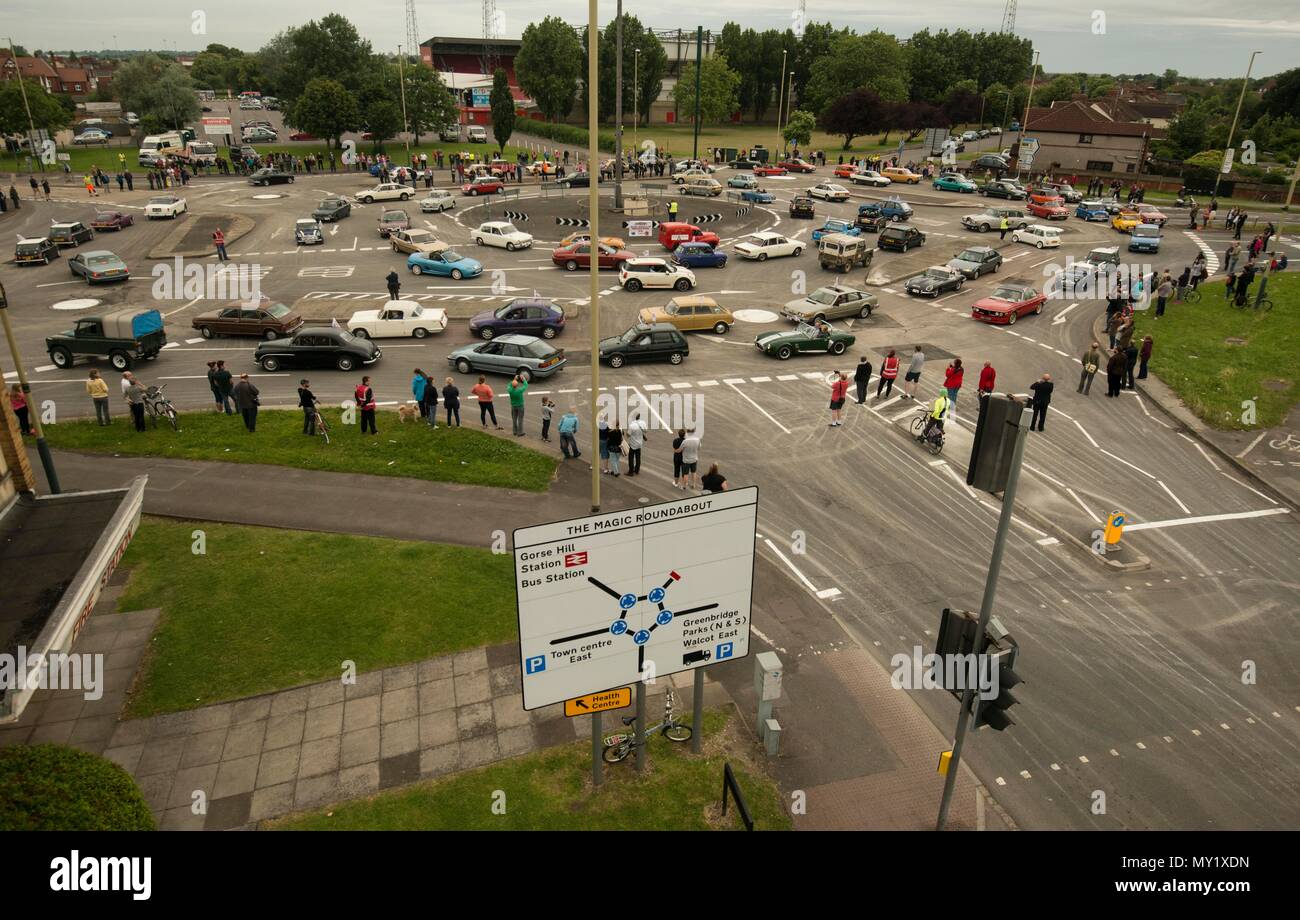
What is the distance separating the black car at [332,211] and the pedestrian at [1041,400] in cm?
4600

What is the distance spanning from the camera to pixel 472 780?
11.1 metres

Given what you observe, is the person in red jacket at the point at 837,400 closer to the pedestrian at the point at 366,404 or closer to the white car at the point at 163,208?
the pedestrian at the point at 366,404

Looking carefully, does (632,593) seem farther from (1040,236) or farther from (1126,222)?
(1126,222)

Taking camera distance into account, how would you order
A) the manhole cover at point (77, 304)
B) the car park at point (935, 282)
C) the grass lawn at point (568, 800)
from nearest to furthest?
the grass lawn at point (568, 800), the manhole cover at point (77, 304), the car park at point (935, 282)

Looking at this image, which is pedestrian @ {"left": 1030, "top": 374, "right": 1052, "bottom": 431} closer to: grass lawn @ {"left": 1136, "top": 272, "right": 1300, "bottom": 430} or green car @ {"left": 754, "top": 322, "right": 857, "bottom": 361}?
grass lawn @ {"left": 1136, "top": 272, "right": 1300, "bottom": 430}

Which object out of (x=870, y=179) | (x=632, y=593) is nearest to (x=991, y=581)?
(x=632, y=593)

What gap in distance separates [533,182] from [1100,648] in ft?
212

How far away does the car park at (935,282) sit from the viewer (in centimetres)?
3691

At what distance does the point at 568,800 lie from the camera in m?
10.7

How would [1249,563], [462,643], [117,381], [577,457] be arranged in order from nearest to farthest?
[462,643] → [1249,563] → [577,457] → [117,381]

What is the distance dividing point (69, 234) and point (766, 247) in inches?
1548

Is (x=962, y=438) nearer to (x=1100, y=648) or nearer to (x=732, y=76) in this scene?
(x=1100, y=648)

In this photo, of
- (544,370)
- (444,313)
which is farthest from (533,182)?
(544,370)

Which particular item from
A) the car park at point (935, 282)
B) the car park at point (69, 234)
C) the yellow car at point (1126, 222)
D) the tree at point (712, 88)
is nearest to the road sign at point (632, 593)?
the car park at point (935, 282)
